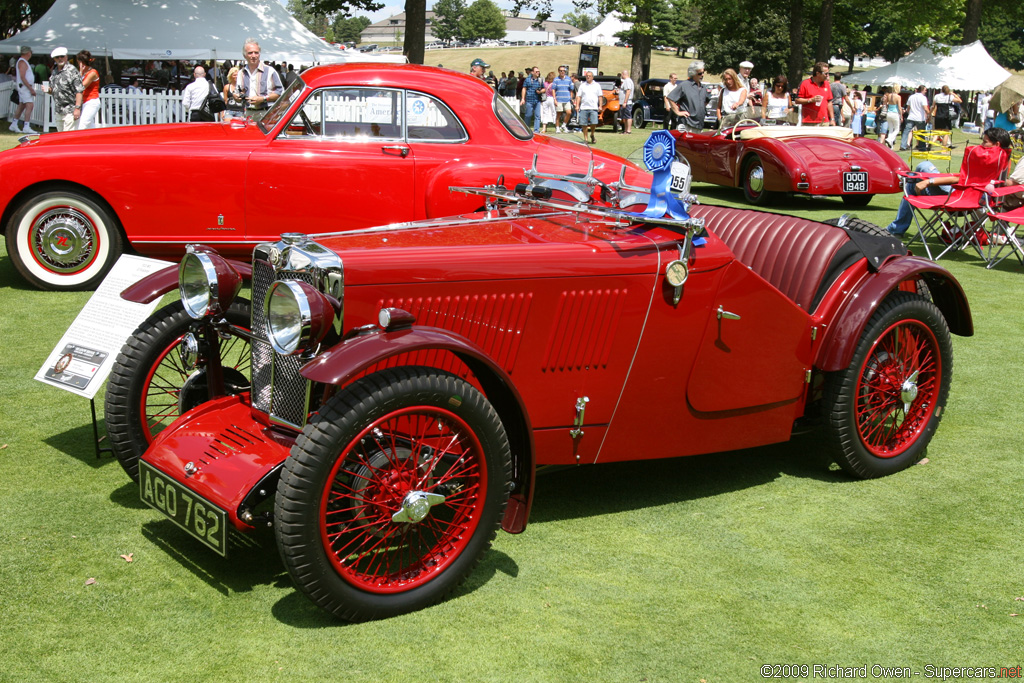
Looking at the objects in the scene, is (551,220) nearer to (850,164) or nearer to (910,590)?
(910,590)

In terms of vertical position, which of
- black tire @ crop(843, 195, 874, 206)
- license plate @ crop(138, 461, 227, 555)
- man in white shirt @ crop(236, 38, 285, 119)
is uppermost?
man in white shirt @ crop(236, 38, 285, 119)

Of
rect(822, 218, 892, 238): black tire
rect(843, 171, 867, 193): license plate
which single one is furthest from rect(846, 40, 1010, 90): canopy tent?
rect(822, 218, 892, 238): black tire

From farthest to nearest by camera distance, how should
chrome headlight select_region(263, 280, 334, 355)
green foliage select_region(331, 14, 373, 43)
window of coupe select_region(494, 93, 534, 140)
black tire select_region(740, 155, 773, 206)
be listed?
green foliage select_region(331, 14, 373, 43), black tire select_region(740, 155, 773, 206), window of coupe select_region(494, 93, 534, 140), chrome headlight select_region(263, 280, 334, 355)

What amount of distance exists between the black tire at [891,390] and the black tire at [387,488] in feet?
6.03

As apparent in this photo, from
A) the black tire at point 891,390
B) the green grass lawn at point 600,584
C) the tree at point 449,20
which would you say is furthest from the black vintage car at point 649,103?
the tree at point 449,20

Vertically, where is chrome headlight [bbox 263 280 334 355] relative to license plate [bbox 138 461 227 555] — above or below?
above

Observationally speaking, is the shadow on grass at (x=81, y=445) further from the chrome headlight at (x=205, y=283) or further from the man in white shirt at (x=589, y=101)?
the man in white shirt at (x=589, y=101)

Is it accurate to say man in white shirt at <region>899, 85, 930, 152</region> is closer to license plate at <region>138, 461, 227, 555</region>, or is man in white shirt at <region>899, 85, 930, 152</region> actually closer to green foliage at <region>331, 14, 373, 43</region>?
license plate at <region>138, 461, 227, 555</region>

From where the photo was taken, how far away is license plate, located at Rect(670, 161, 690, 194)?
371cm

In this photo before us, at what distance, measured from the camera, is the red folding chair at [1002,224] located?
9.12 metres

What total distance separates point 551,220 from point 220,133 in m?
4.11

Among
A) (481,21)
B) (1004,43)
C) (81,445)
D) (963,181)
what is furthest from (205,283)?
(481,21)

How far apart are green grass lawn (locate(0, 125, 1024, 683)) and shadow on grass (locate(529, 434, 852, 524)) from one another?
0.01 m

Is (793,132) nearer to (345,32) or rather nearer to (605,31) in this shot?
(605,31)
